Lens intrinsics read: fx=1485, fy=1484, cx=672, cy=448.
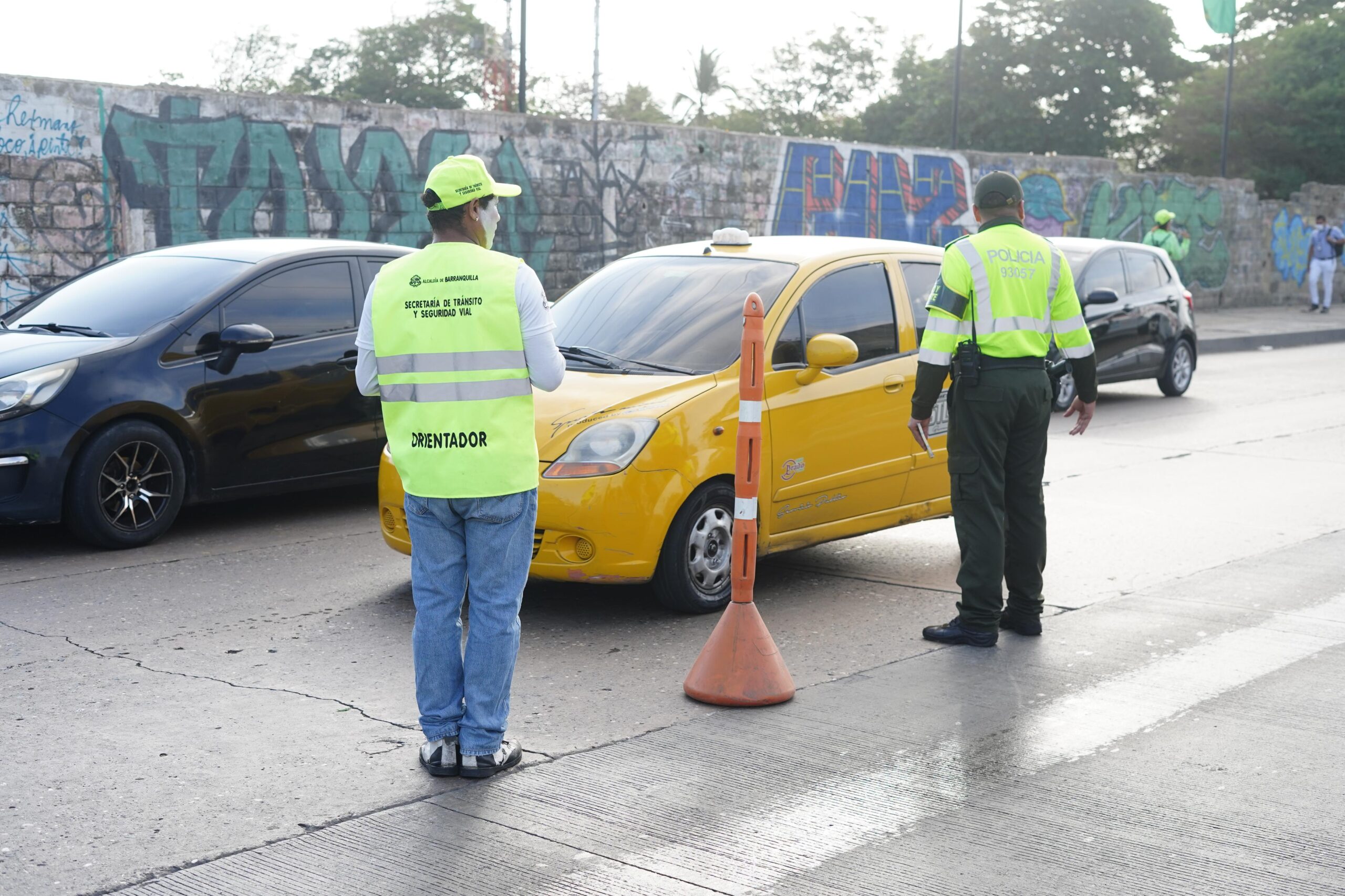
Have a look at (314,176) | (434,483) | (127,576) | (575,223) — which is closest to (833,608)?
(434,483)

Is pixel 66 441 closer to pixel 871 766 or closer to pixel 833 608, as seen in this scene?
pixel 833 608

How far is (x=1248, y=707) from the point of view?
16.9 feet

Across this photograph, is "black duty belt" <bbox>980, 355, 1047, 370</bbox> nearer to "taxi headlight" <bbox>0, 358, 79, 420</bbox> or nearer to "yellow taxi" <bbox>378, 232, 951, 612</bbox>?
"yellow taxi" <bbox>378, 232, 951, 612</bbox>

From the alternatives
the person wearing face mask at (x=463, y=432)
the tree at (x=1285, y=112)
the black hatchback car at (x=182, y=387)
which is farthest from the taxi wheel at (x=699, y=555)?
the tree at (x=1285, y=112)

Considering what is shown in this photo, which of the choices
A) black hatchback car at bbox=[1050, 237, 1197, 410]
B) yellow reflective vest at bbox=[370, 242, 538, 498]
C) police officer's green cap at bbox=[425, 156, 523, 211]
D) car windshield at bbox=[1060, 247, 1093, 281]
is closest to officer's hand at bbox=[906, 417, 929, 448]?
yellow reflective vest at bbox=[370, 242, 538, 498]

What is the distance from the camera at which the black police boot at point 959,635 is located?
19.7ft

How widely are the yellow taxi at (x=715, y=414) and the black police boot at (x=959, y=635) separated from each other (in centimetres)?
92

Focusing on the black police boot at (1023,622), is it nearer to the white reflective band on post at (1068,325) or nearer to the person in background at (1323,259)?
the white reflective band on post at (1068,325)

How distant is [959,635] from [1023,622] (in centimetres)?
33

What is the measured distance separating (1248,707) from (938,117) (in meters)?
53.7

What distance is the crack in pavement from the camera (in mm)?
4949

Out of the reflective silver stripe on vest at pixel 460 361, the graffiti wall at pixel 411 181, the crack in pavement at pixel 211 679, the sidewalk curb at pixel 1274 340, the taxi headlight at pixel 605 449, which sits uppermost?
the graffiti wall at pixel 411 181

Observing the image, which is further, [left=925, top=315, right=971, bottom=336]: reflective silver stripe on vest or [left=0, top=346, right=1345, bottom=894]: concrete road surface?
[left=925, top=315, right=971, bottom=336]: reflective silver stripe on vest

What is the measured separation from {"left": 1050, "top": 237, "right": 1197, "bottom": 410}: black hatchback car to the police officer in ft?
28.1
